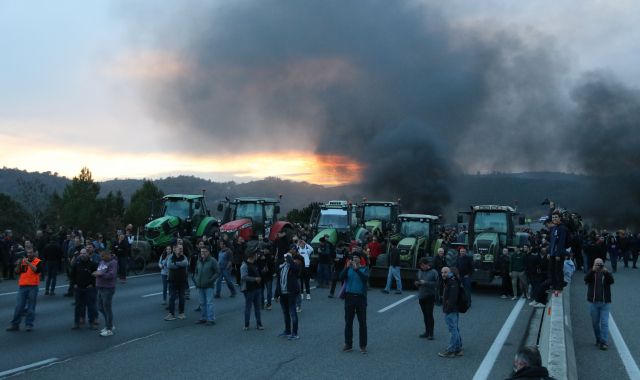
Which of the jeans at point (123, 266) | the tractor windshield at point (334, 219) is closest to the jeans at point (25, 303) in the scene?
the jeans at point (123, 266)

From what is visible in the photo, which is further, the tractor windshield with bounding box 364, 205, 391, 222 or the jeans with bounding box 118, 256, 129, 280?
the tractor windshield with bounding box 364, 205, 391, 222

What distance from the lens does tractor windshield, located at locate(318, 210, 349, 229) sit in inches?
967

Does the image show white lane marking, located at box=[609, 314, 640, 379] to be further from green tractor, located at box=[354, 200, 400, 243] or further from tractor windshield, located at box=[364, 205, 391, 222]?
tractor windshield, located at box=[364, 205, 391, 222]

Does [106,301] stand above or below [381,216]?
below

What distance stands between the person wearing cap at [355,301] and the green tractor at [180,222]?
51.5 feet

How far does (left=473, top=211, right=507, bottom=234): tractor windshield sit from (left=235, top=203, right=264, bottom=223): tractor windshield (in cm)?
936

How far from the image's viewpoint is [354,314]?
10.1 m

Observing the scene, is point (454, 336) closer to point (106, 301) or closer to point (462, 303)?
point (462, 303)

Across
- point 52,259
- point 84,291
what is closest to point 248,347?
point 84,291

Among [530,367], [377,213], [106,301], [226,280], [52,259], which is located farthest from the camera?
[377,213]

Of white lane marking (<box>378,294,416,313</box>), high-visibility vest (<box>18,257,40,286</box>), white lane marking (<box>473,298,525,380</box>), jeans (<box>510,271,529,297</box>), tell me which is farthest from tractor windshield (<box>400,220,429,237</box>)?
high-visibility vest (<box>18,257,40,286</box>)

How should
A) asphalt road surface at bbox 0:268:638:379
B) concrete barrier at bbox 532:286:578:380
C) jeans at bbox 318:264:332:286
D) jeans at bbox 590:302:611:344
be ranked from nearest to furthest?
concrete barrier at bbox 532:286:578:380 → asphalt road surface at bbox 0:268:638:379 → jeans at bbox 590:302:611:344 → jeans at bbox 318:264:332:286

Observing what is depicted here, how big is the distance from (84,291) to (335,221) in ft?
45.4

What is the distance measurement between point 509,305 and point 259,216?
42.7 feet
